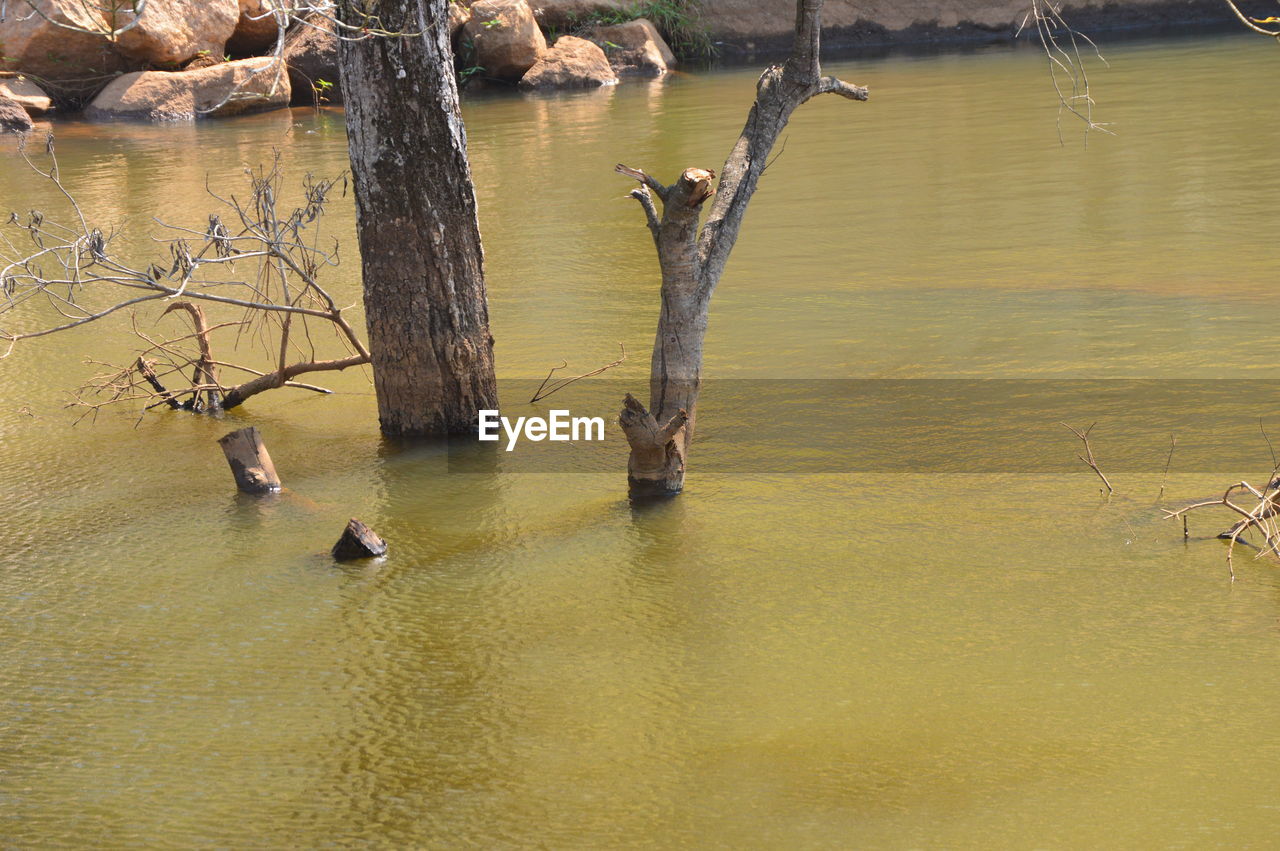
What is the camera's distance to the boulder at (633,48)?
65.2 ft

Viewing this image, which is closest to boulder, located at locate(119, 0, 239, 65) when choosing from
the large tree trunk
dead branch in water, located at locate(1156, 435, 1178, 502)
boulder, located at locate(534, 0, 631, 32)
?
boulder, located at locate(534, 0, 631, 32)

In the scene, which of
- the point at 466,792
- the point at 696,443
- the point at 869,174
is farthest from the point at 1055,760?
the point at 869,174

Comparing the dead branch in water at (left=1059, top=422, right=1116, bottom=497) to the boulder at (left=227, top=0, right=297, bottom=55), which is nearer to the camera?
the dead branch in water at (left=1059, top=422, right=1116, bottom=497)

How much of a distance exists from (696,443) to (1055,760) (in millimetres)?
2533

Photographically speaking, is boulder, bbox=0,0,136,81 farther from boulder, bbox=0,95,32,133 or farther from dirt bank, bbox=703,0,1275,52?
dirt bank, bbox=703,0,1275,52

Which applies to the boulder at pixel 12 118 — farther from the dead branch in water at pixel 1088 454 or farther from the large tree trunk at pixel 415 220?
the dead branch in water at pixel 1088 454

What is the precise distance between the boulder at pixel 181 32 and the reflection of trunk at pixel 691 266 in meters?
14.1

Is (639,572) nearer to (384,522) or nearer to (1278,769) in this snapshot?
(384,522)

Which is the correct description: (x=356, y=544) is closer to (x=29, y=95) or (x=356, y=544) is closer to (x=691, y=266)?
(x=691, y=266)

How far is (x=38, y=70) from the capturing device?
17.3 m

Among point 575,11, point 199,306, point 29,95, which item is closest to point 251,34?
point 29,95

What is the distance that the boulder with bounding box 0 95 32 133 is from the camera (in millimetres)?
15477

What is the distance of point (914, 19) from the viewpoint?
21859mm

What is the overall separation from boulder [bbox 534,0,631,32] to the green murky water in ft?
45.4
